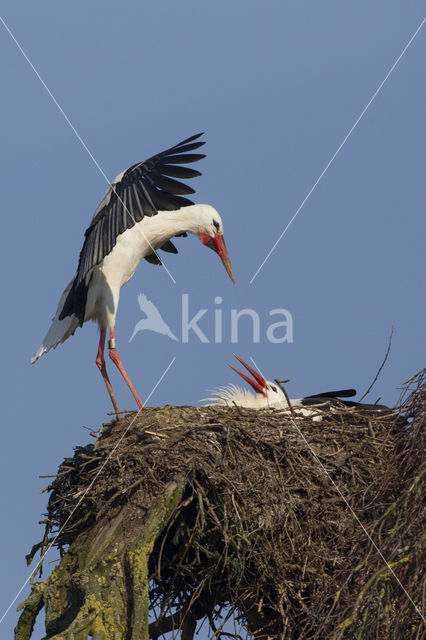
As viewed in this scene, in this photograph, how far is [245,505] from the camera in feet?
25.3

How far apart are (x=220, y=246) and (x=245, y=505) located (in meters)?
3.98

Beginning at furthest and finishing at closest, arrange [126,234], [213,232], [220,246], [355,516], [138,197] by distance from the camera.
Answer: [220,246]
[213,232]
[126,234]
[138,197]
[355,516]

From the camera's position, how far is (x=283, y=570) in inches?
304

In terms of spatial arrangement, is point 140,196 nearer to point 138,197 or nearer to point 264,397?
point 138,197

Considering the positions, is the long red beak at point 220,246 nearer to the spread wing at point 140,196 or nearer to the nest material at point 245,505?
the spread wing at point 140,196

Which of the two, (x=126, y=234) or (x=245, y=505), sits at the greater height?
(x=126, y=234)

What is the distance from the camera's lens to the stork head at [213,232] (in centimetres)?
1080

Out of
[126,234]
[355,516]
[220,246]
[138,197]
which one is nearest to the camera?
[355,516]

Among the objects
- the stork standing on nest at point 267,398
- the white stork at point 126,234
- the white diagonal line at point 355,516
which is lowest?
the white diagonal line at point 355,516

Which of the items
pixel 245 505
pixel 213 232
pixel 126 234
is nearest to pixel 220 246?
pixel 213 232

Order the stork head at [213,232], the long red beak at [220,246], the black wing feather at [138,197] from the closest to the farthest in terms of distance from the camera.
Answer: the black wing feather at [138,197] < the stork head at [213,232] < the long red beak at [220,246]

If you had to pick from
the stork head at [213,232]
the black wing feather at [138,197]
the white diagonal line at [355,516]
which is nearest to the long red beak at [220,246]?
the stork head at [213,232]

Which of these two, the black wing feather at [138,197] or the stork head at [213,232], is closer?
the black wing feather at [138,197]

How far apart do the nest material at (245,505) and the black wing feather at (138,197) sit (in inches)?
76.7
